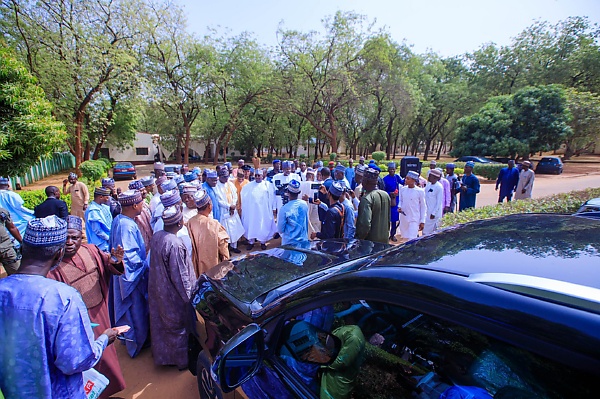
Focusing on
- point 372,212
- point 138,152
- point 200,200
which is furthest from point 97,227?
point 138,152

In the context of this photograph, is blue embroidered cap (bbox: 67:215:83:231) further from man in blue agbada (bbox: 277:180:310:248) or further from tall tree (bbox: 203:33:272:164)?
tall tree (bbox: 203:33:272:164)

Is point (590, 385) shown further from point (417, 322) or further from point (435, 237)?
point (435, 237)

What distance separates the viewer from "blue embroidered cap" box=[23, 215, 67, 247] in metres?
1.71

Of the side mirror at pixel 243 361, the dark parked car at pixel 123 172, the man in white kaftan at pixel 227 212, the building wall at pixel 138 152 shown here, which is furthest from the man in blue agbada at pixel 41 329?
the building wall at pixel 138 152

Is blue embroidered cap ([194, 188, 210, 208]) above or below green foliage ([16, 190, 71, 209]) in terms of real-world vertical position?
above

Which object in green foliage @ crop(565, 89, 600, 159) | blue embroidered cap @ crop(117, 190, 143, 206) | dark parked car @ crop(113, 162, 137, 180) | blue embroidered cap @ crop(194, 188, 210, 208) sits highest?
green foliage @ crop(565, 89, 600, 159)

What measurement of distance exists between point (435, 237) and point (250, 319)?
4.39 ft

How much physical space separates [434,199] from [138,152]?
4256cm

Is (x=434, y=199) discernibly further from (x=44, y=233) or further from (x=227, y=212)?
(x=44, y=233)

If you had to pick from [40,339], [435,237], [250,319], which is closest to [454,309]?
[435,237]

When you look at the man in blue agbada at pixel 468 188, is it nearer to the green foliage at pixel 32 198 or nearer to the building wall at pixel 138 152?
the green foliage at pixel 32 198

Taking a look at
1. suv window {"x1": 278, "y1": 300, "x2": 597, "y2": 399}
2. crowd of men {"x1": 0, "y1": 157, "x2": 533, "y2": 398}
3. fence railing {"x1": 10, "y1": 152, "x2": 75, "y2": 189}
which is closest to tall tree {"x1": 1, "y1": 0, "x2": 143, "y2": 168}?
fence railing {"x1": 10, "y1": 152, "x2": 75, "y2": 189}

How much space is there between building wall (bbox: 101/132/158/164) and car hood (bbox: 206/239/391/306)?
40730 mm

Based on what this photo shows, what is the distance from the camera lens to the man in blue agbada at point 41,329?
1599mm
